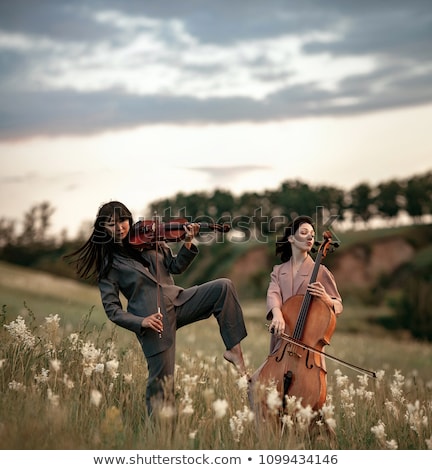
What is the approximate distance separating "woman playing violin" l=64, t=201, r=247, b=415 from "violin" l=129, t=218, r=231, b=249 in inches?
2.6

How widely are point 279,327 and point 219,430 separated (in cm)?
102

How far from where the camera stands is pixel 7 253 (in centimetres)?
5222

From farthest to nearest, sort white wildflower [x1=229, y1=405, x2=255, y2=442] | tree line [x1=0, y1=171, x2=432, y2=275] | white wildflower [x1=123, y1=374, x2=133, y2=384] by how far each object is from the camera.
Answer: tree line [x1=0, y1=171, x2=432, y2=275], white wildflower [x1=123, y1=374, x2=133, y2=384], white wildflower [x1=229, y1=405, x2=255, y2=442]

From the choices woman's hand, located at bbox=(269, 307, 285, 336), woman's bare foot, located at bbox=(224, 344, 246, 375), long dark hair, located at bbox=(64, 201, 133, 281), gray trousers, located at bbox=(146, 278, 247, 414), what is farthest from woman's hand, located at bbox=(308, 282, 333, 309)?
long dark hair, located at bbox=(64, 201, 133, 281)

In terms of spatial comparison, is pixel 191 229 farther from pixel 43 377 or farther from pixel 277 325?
pixel 43 377

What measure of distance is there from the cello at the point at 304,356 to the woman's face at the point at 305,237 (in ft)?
2.14

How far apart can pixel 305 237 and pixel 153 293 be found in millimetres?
1535

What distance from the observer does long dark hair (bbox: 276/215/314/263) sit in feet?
23.3

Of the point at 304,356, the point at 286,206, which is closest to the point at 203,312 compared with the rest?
the point at 304,356

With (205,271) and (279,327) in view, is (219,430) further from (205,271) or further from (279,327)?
(205,271)

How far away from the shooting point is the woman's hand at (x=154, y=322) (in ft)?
21.4

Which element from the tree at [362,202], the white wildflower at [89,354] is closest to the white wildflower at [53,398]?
the white wildflower at [89,354]

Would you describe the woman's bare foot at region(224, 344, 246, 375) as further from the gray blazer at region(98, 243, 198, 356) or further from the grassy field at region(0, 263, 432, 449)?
the gray blazer at region(98, 243, 198, 356)
